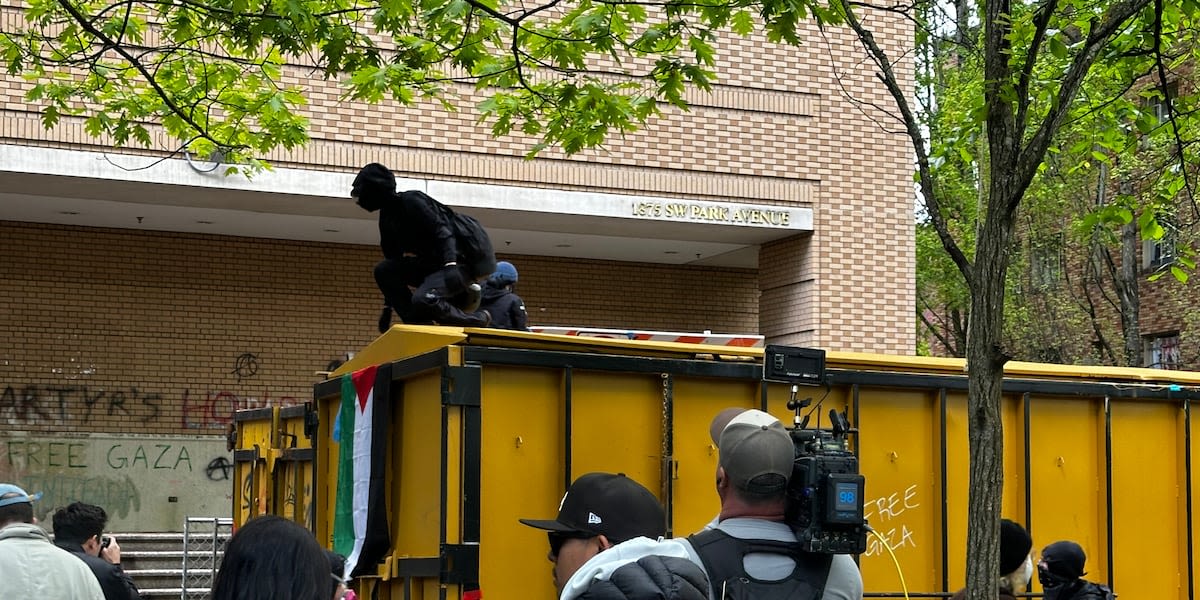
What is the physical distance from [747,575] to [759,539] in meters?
0.13

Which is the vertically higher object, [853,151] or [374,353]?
[853,151]

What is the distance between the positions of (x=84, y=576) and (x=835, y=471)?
2560 millimetres

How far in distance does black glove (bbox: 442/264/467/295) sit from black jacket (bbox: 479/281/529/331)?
108 centimetres

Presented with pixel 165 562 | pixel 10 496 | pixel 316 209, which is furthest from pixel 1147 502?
pixel 165 562

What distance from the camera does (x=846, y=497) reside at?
14.1 ft

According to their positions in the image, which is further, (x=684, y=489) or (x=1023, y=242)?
(x=1023, y=242)

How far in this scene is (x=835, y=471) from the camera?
14.4 ft

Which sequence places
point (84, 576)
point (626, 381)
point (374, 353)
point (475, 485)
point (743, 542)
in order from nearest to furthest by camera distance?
point (743, 542)
point (84, 576)
point (475, 485)
point (626, 381)
point (374, 353)

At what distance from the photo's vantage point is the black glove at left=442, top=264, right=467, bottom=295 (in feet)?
28.5

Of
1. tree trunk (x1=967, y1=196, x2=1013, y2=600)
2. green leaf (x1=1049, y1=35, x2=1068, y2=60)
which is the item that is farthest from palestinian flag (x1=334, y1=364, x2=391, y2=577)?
green leaf (x1=1049, y1=35, x2=1068, y2=60)

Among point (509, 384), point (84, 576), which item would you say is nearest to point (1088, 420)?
point (509, 384)

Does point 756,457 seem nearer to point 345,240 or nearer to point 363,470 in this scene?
point 363,470

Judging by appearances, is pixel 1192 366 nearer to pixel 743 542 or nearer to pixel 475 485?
pixel 475 485

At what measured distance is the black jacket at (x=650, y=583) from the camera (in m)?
3.36
